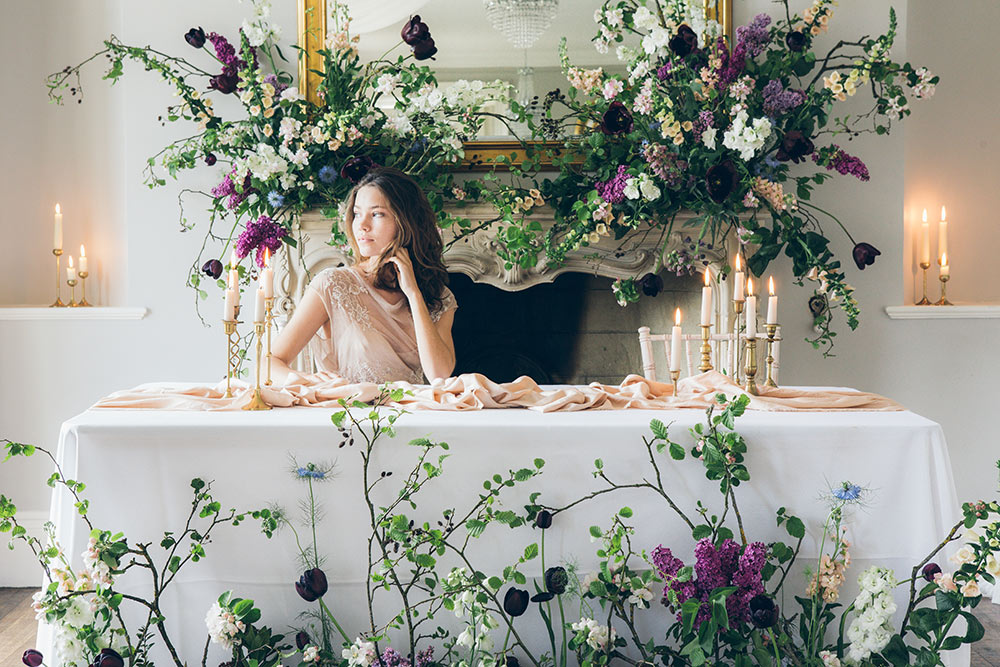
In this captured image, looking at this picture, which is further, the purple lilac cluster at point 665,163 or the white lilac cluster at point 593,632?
the purple lilac cluster at point 665,163

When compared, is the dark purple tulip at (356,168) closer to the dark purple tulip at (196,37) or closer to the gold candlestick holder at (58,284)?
the dark purple tulip at (196,37)

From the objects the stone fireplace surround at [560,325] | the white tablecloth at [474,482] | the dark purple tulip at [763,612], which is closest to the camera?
the dark purple tulip at [763,612]

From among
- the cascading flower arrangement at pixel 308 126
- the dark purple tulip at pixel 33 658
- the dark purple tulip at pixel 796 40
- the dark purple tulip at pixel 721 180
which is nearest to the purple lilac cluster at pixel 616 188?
the dark purple tulip at pixel 721 180

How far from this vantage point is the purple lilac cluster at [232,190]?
311 cm

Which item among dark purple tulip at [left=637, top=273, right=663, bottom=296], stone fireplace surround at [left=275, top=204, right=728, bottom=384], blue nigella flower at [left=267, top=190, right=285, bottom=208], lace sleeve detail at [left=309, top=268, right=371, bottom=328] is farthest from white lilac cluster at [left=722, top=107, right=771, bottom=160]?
blue nigella flower at [left=267, top=190, right=285, bottom=208]

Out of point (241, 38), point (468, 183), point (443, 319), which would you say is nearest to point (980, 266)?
point (468, 183)

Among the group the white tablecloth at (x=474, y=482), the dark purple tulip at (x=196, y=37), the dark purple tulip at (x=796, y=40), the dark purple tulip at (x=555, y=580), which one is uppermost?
the dark purple tulip at (x=196, y=37)

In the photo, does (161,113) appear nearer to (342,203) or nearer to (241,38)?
(241,38)

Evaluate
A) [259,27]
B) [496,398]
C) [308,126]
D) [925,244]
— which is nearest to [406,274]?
[496,398]

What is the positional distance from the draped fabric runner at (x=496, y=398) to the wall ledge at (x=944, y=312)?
1.47m

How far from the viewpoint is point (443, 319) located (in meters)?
2.53

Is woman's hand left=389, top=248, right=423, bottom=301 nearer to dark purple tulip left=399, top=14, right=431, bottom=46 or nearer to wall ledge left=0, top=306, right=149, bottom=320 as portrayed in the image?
dark purple tulip left=399, top=14, right=431, bottom=46

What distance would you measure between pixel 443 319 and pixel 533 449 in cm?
92

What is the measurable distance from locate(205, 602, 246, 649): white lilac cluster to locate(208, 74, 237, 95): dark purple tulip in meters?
2.14
